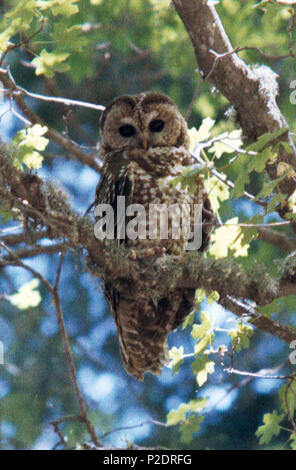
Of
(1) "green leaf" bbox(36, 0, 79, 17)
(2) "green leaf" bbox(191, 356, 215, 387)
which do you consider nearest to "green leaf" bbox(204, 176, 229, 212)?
(2) "green leaf" bbox(191, 356, 215, 387)

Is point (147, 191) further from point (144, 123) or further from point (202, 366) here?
point (202, 366)

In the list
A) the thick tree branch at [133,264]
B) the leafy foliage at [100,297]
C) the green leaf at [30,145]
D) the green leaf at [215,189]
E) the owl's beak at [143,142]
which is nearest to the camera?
the thick tree branch at [133,264]

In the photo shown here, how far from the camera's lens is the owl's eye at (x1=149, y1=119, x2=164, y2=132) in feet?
11.1

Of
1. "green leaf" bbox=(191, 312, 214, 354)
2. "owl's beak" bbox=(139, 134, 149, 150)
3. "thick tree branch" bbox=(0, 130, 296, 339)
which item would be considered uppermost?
"owl's beak" bbox=(139, 134, 149, 150)

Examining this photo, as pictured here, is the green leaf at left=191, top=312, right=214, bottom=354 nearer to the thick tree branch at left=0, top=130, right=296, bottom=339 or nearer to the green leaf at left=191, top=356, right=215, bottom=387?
the green leaf at left=191, top=356, right=215, bottom=387

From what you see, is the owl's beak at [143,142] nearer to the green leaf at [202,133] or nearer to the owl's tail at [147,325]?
the green leaf at [202,133]

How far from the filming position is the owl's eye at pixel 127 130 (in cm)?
336

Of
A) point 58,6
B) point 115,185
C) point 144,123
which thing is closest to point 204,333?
point 115,185

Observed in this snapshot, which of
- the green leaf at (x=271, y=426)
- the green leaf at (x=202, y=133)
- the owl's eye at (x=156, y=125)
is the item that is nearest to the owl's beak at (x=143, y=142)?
the owl's eye at (x=156, y=125)

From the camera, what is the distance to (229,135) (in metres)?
3.03

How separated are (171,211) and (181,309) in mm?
501

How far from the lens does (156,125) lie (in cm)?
338
